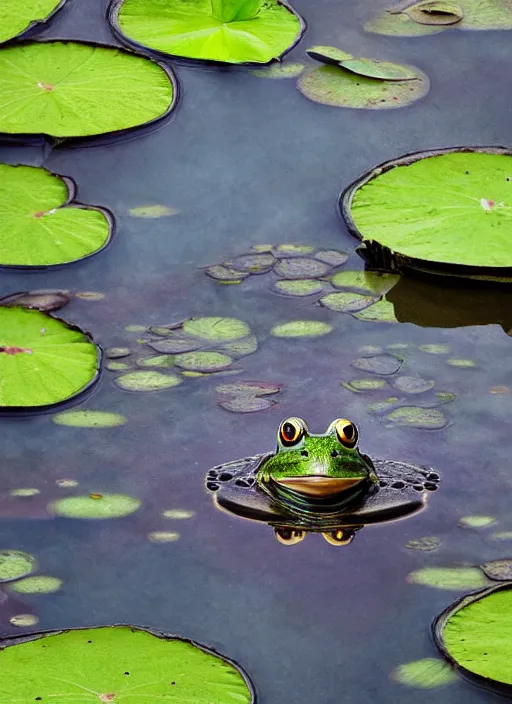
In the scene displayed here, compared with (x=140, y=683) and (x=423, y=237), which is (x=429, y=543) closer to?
(x=140, y=683)

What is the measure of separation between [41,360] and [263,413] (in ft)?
2.75

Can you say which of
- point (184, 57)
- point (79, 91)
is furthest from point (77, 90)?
point (184, 57)

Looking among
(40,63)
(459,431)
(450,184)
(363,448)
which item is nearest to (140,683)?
(363,448)

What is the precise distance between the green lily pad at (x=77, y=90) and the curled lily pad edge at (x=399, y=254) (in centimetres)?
106

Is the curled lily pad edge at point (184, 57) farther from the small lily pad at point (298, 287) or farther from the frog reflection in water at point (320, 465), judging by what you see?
the frog reflection in water at point (320, 465)

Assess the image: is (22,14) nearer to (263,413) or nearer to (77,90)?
(77,90)

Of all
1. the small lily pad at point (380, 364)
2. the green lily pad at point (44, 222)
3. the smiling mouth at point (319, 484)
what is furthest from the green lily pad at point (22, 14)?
the smiling mouth at point (319, 484)

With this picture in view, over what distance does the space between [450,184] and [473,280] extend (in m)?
0.53

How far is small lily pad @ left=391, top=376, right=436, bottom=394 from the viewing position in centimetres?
462

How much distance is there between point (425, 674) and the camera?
3.58 metres

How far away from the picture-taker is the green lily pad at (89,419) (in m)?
4.51

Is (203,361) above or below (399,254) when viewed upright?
below

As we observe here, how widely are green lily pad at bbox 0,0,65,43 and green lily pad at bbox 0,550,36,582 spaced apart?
320 centimetres

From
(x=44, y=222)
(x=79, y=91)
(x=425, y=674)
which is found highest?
(x=79, y=91)
